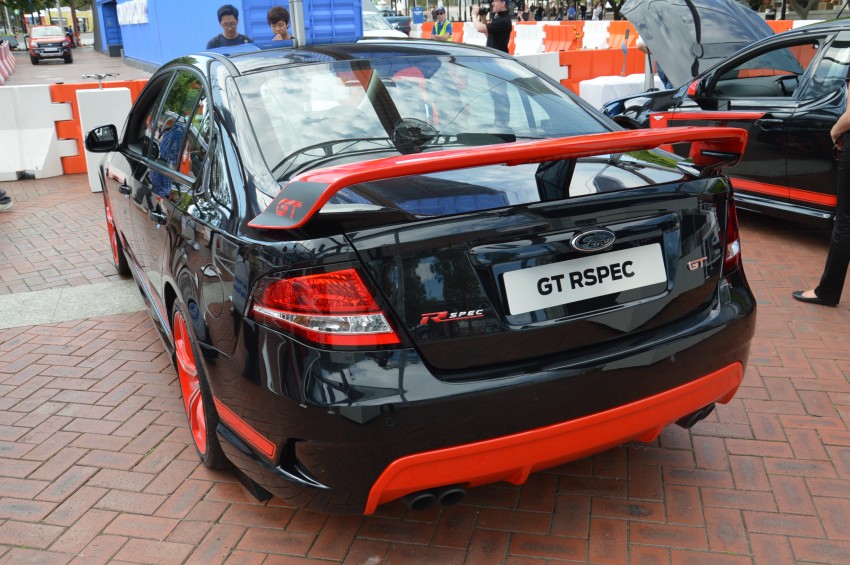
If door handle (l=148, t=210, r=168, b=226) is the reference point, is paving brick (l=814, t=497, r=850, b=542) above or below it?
below

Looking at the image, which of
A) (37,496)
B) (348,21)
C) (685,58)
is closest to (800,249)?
(685,58)

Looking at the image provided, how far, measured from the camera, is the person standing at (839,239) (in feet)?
14.4

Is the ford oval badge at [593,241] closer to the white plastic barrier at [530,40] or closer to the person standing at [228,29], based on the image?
the person standing at [228,29]

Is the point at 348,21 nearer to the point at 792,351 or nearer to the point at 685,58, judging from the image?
A: the point at 685,58

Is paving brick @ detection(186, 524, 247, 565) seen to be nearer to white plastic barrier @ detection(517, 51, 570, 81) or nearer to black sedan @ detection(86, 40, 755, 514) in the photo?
black sedan @ detection(86, 40, 755, 514)

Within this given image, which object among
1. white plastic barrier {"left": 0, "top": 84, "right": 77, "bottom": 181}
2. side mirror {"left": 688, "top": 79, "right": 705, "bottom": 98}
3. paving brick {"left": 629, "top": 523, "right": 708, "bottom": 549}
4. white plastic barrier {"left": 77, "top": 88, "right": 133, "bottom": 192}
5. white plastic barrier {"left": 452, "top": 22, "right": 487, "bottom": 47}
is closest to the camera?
paving brick {"left": 629, "top": 523, "right": 708, "bottom": 549}

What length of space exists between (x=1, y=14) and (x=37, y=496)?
8892cm

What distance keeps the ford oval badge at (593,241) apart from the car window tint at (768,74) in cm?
453

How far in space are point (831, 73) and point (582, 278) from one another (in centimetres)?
437

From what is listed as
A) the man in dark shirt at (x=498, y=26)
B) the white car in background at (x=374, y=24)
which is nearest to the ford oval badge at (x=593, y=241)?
the man in dark shirt at (x=498, y=26)

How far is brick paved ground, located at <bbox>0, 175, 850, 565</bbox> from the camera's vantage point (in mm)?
A: 2639

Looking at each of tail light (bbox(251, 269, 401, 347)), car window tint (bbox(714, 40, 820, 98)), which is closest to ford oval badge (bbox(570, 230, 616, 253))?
tail light (bbox(251, 269, 401, 347))

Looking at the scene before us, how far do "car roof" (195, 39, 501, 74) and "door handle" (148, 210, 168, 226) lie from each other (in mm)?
661

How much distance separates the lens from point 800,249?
5.86 m
